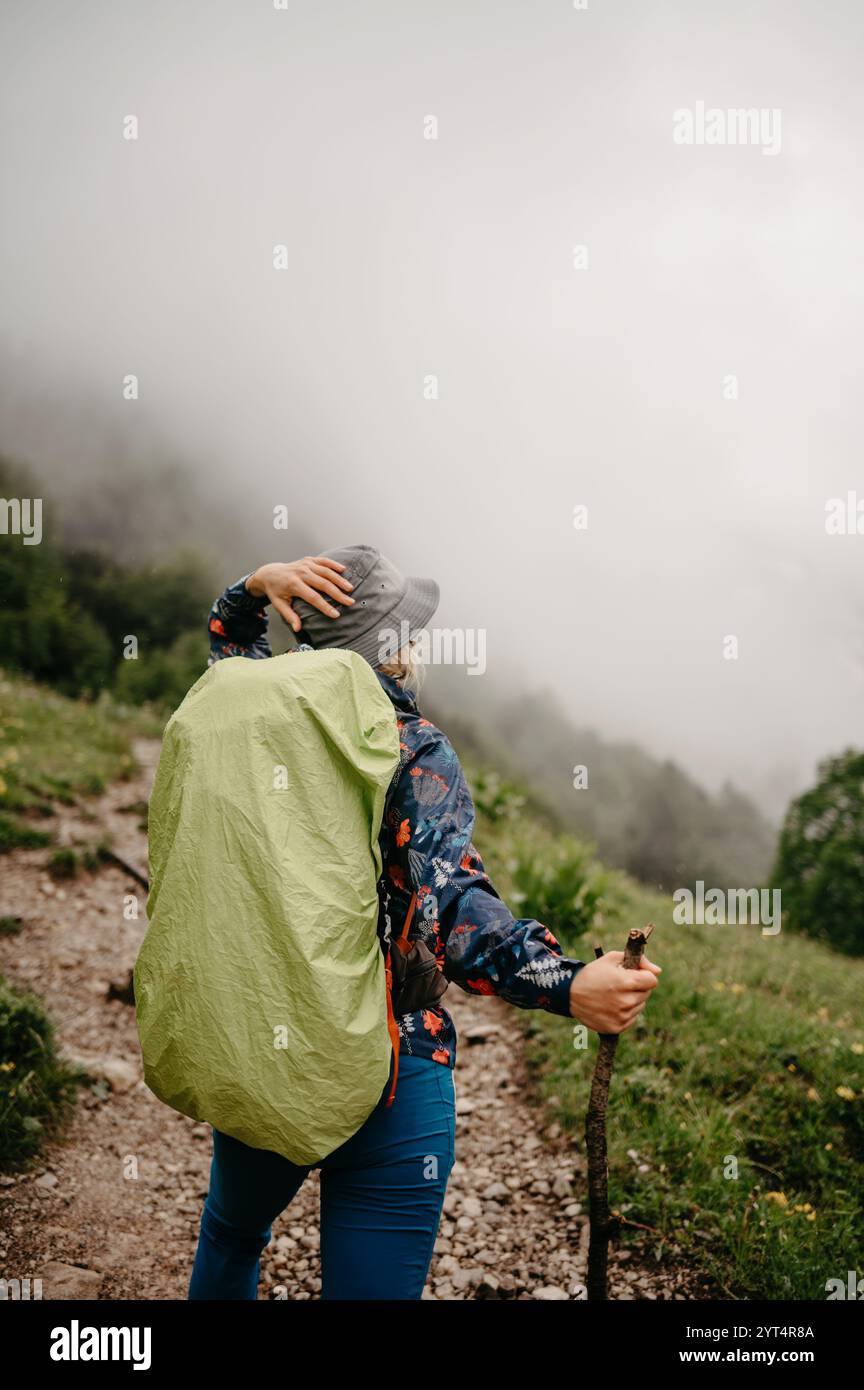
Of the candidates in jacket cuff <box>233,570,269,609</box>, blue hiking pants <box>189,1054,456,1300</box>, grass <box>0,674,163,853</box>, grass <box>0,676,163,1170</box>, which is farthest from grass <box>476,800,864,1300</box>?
grass <box>0,674,163,853</box>

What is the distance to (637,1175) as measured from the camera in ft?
12.6

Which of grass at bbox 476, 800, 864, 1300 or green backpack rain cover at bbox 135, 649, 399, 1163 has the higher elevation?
green backpack rain cover at bbox 135, 649, 399, 1163

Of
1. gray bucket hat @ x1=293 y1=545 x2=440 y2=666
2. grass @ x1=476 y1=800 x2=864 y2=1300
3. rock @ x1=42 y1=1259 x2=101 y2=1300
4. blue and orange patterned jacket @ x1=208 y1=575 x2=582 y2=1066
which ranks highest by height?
gray bucket hat @ x1=293 y1=545 x2=440 y2=666

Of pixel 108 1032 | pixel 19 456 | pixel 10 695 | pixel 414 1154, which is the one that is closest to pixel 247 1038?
pixel 414 1154

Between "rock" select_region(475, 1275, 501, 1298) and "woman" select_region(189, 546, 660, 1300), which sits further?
"rock" select_region(475, 1275, 501, 1298)

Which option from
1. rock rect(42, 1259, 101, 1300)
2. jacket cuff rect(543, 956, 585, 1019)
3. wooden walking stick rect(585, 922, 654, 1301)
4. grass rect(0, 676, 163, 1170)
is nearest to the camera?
jacket cuff rect(543, 956, 585, 1019)

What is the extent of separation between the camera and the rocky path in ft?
11.5

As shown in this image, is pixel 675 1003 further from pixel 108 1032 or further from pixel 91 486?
pixel 91 486

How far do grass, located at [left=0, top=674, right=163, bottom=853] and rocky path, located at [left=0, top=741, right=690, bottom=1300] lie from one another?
5.48ft

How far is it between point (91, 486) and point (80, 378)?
16.7ft

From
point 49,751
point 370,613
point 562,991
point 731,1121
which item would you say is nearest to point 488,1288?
point 731,1121

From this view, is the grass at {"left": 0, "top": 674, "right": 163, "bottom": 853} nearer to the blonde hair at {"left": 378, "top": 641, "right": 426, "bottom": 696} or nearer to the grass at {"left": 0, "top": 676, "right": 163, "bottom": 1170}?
the grass at {"left": 0, "top": 676, "right": 163, "bottom": 1170}

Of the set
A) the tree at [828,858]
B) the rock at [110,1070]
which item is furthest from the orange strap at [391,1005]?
the tree at [828,858]

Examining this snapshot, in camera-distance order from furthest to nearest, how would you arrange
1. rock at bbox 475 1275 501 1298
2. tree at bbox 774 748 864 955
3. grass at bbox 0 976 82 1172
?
tree at bbox 774 748 864 955 < grass at bbox 0 976 82 1172 < rock at bbox 475 1275 501 1298
